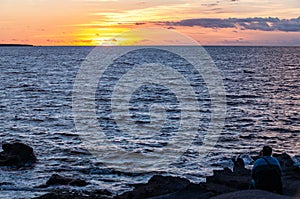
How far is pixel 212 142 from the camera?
26.1 meters

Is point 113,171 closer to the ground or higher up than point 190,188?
closer to the ground

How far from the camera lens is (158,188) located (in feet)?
47.2

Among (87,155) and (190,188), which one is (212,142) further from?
(190,188)

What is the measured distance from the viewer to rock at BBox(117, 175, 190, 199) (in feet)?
45.7

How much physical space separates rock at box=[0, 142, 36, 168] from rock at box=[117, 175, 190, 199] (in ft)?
26.4

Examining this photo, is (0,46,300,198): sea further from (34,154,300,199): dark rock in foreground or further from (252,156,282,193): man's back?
(252,156,282,193): man's back

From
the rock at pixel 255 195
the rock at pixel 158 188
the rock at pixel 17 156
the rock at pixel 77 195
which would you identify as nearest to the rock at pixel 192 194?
the rock at pixel 158 188

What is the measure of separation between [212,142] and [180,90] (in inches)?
1202

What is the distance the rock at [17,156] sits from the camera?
20.7m

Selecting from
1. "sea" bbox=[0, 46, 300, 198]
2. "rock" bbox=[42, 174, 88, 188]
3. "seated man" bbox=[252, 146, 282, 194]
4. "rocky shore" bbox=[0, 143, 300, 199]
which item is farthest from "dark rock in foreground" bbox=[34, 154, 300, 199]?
"sea" bbox=[0, 46, 300, 198]

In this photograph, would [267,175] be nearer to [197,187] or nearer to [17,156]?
[197,187]

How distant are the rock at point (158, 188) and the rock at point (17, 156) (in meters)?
8.04

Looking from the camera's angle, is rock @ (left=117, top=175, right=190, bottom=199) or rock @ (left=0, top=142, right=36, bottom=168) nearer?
rock @ (left=117, top=175, right=190, bottom=199)

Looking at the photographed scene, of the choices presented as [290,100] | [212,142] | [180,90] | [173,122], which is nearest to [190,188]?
[212,142]
